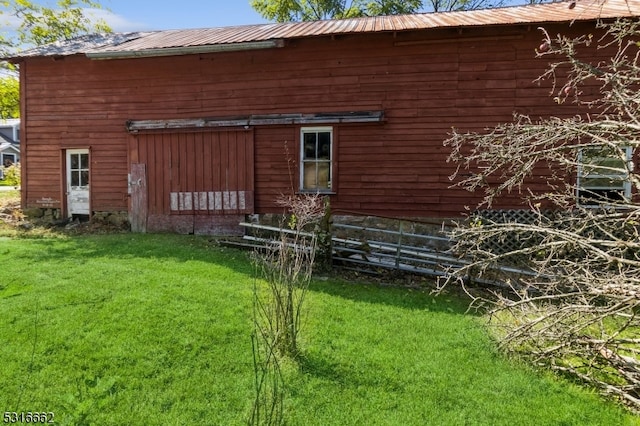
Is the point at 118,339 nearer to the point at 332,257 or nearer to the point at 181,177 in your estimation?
the point at 332,257

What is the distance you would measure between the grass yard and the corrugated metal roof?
575 centimetres

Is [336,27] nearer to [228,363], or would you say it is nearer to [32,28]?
[228,363]

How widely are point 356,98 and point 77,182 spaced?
755cm

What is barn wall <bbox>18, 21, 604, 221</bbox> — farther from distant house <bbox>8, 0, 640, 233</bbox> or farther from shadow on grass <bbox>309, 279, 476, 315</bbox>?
shadow on grass <bbox>309, 279, 476, 315</bbox>

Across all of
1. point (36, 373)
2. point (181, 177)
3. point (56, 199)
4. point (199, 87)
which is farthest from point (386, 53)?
point (56, 199)

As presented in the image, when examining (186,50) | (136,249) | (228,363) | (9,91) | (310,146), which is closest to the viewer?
(228,363)

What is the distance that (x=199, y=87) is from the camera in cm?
931

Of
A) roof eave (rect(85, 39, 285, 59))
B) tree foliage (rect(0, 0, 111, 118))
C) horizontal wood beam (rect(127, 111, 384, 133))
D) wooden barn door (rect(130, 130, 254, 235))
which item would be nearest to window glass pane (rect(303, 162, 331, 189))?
horizontal wood beam (rect(127, 111, 384, 133))

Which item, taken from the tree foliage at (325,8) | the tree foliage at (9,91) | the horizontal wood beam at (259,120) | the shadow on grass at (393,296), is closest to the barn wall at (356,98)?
the horizontal wood beam at (259,120)

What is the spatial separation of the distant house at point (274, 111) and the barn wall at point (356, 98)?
26 millimetres

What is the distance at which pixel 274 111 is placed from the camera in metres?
8.97

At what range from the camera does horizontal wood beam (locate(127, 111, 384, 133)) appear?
27.8 feet

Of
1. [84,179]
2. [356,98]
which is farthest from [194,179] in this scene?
[356,98]

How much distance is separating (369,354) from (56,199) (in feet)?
33.0
